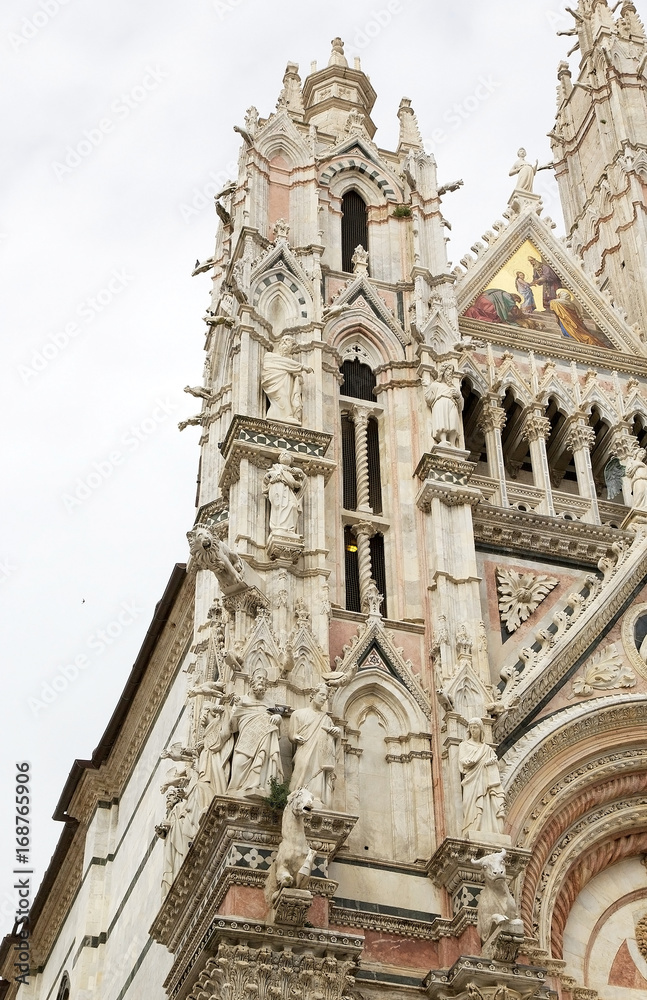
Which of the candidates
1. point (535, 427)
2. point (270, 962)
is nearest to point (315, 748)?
point (270, 962)

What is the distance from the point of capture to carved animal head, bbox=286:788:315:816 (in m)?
12.8

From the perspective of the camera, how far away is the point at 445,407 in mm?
18031

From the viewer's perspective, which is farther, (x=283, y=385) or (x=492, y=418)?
(x=492, y=418)

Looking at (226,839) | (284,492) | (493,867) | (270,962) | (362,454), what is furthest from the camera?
(362,454)

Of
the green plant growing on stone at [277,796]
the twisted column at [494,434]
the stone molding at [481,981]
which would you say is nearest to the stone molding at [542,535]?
the twisted column at [494,434]

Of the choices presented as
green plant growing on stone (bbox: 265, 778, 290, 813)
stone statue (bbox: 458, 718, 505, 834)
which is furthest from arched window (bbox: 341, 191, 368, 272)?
green plant growing on stone (bbox: 265, 778, 290, 813)

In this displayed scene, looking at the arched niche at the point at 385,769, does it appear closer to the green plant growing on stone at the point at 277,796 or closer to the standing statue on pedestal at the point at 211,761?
the green plant growing on stone at the point at 277,796

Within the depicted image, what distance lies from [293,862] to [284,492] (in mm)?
4772

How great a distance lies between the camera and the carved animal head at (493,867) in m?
13.3

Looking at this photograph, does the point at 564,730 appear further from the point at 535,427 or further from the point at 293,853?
the point at 535,427

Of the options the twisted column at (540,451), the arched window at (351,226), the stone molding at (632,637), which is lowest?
the stone molding at (632,637)

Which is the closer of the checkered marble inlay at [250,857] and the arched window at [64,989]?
the checkered marble inlay at [250,857]

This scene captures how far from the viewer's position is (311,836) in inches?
523

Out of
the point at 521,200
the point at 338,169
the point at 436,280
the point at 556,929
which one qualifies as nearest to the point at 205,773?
the point at 556,929
